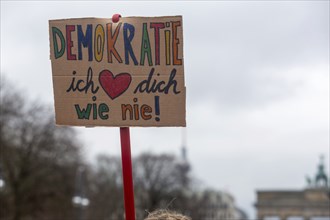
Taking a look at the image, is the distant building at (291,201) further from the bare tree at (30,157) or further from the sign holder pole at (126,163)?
the sign holder pole at (126,163)

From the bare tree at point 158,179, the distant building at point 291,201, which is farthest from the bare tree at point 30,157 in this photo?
the distant building at point 291,201

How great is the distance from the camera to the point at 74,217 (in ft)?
217

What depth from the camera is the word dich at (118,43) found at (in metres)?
6.79

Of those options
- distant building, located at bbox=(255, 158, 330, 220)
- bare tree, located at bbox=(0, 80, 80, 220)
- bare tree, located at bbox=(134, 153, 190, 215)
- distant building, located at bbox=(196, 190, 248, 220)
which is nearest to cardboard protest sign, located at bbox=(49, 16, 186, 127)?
bare tree, located at bbox=(0, 80, 80, 220)

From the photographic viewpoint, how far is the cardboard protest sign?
267 inches

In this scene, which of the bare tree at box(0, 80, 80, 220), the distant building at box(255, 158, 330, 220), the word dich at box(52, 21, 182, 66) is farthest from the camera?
the distant building at box(255, 158, 330, 220)

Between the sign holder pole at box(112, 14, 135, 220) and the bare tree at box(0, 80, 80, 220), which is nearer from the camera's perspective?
the sign holder pole at box(112, 14, 135, 220)

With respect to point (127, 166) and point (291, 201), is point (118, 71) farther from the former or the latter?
point (291, 201)

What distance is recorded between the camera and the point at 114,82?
268 inches

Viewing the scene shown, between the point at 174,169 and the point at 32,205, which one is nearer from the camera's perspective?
the point at 32,205

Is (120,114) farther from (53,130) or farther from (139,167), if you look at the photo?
(139,167)

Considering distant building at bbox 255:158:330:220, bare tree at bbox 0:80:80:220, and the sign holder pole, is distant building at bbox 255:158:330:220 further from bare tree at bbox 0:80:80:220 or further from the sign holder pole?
the sign holder pole

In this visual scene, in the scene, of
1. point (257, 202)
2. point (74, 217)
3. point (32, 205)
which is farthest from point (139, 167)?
point (32, 205)

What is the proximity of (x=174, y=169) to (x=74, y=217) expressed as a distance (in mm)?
23803
